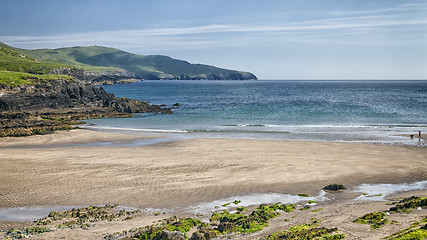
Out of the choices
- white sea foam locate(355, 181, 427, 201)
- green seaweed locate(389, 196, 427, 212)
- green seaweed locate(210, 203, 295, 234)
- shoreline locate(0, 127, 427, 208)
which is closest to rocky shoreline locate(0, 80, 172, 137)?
shoreline locate(0, 127, 427, 208)

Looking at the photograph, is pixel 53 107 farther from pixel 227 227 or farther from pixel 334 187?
pixel 227 227

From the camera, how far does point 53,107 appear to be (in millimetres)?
66688

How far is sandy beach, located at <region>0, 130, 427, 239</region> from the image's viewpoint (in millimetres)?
19281

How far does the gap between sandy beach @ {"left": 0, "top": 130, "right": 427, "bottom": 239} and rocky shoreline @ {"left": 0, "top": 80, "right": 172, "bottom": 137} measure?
12.4 metres

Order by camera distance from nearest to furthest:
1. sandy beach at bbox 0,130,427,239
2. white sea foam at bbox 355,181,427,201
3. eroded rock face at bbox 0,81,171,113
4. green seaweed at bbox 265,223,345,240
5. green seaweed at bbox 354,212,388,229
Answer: green seaweed at bbox 265,223,345,240 → green seaweed at bbox 354,212,388,229 → white sea foam at bbox 355,181,427,201 → sandy beach at bbox 0,130,427,239 → eroded rock face at bbox 0,81,171,113

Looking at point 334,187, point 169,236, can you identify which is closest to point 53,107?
point 334,187

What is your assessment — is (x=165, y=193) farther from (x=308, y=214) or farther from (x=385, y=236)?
(x=385, y=236)

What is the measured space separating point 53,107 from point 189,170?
50.8 meters

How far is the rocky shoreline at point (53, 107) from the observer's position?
4702 centimetres

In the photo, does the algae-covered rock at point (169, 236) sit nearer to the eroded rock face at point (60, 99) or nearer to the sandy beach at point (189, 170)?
the sandy beach at point (189, 170)

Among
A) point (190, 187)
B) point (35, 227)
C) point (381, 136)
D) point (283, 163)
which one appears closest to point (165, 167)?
point (190, 187)

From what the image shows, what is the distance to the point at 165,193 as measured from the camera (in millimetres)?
19766

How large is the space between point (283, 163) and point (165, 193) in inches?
410

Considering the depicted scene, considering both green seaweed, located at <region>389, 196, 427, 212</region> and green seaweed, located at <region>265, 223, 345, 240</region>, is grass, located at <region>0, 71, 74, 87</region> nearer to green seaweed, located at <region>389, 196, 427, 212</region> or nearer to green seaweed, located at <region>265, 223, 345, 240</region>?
green seaweed, located at <region>265, 223, 345, 240</region>
